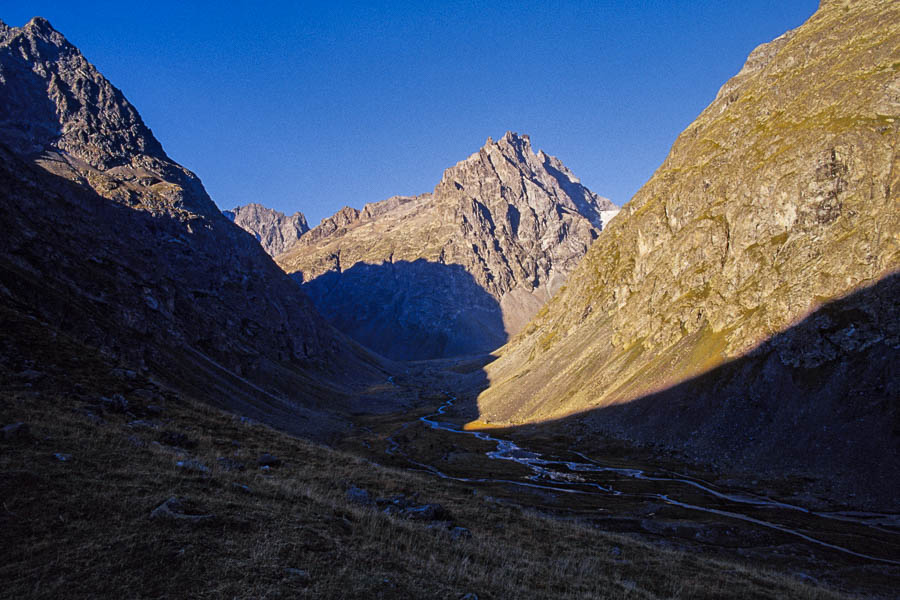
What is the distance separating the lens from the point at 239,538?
37.4 feet

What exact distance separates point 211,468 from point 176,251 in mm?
138595

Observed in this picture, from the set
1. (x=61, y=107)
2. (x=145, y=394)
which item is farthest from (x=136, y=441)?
(x=61, y=107)

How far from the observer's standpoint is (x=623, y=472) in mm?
58844

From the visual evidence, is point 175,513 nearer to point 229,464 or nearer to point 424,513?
point 229,464

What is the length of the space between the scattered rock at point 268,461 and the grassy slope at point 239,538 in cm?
75

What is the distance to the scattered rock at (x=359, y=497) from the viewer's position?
2002cm

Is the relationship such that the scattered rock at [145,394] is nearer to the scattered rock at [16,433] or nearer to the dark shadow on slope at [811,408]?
the scattered rock at [16,433]

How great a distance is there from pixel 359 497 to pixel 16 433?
12.5 metres

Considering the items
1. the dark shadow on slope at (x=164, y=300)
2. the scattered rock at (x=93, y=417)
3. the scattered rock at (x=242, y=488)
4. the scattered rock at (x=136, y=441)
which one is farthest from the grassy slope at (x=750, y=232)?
the scattered rock at (x=93, y=417)

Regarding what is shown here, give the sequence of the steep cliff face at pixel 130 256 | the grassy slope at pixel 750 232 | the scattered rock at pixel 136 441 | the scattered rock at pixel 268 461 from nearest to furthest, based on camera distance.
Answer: the scattered rock at pixel 136 441 < the scattered rock at pixel 268 461 < the steep cliff face at pixel 130 256 < the grassy slope at pixel 750 232

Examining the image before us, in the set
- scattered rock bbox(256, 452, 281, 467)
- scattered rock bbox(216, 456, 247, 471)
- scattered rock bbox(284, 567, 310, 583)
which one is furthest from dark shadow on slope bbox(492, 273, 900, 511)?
scattered rock bbox(284, 567, 310, 583)

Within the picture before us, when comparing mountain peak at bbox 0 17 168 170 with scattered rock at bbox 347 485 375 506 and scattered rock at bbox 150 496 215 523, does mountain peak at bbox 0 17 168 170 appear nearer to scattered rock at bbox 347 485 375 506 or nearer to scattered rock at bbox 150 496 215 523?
scattered rock at bbox 347 485 375 506

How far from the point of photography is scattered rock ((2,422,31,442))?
14.2 metres

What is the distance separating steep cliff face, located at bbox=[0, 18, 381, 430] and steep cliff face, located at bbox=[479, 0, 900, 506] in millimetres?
63908
